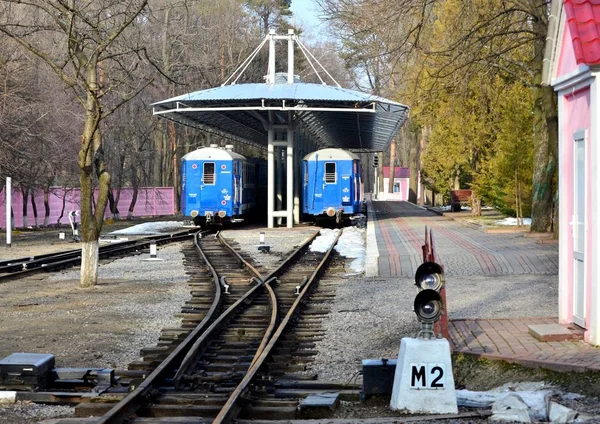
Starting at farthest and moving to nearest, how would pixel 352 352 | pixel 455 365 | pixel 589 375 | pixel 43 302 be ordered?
pixel 43 302 → pixel 352 352 → pixel 455 365 → pixel 589 375

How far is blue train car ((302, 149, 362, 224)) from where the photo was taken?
36.3m

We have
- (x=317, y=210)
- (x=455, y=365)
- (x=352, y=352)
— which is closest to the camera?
(x=455, y=365)

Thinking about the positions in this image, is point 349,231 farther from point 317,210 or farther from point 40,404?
point 40,404

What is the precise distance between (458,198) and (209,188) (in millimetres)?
13844

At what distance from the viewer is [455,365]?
8.96 metres

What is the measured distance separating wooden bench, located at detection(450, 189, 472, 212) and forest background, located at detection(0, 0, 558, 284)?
94 cm

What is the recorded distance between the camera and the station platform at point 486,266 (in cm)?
875

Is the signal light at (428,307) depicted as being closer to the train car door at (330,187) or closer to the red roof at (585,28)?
the red roof at (585,28)

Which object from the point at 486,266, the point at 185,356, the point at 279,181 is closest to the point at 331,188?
the point at 279,181

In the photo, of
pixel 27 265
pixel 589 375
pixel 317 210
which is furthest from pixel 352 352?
pixel 317 210

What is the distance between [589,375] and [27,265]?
15.4m

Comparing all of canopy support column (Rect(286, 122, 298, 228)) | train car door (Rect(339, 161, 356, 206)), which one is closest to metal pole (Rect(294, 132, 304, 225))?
canopy support column (Rect(286, 122, 298, 228))

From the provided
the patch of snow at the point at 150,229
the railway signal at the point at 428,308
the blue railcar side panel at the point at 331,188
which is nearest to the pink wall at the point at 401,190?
the patch of snow at the point at 150,229

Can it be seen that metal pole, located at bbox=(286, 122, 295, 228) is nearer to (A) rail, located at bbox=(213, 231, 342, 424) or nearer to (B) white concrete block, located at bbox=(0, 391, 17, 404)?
(A) rail, located at bbox=(213, 231, 342, 424)
